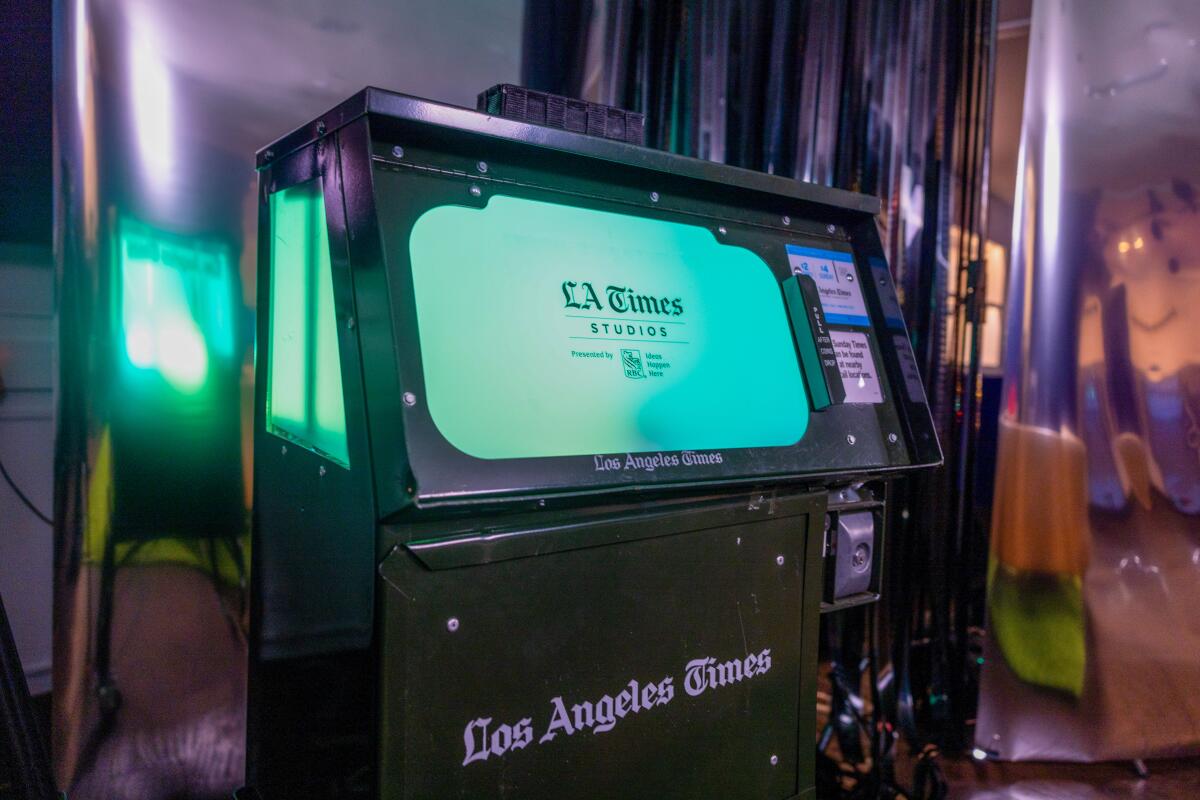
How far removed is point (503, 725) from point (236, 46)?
1404 millimetres

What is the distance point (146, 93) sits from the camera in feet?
4.68

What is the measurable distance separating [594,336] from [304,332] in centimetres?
43

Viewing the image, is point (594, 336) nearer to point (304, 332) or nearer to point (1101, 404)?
point (304, 332)

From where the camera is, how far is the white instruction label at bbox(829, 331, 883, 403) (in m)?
1.32

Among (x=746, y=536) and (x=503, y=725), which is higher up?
(x=746, y=536)

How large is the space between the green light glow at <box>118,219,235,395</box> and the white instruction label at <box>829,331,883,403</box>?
1.19 meters

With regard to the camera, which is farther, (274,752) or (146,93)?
(146,93)

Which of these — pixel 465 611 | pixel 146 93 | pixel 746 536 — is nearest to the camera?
pixel 465 611

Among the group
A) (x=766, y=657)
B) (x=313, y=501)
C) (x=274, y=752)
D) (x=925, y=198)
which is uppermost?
(x=925, y=198)

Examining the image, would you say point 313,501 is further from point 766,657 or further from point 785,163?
point 785,163

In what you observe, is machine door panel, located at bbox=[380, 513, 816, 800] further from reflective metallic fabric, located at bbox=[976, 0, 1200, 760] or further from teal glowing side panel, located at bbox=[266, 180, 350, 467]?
reflective metallic fabric, located at bbox=[976, 0, 1200, 760]

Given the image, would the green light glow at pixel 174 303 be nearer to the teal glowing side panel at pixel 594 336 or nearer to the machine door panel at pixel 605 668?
the teal glowing side panel at pixel 594 336

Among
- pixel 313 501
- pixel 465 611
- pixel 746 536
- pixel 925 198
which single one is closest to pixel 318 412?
pixel 313 501

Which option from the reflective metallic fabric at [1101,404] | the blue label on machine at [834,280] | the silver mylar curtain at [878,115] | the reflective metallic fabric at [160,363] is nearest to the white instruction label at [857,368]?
the blue label on machine at [834,280]
